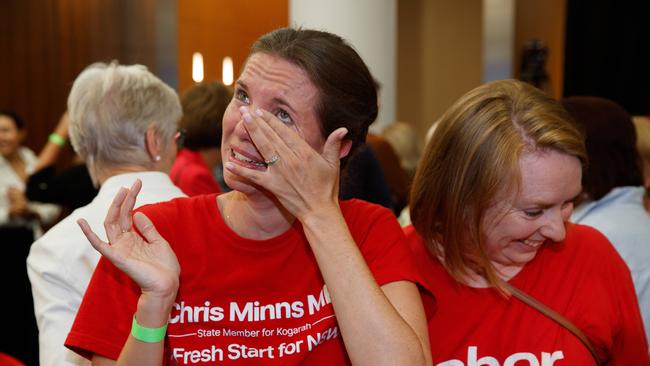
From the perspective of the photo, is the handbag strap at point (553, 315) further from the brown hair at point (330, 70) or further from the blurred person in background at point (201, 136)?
the blurred person in background at point (201, 136)

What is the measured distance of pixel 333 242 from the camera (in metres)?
1.59

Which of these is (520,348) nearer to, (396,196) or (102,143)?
(102,143)

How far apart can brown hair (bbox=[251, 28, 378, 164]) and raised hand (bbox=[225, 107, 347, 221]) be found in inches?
4.1

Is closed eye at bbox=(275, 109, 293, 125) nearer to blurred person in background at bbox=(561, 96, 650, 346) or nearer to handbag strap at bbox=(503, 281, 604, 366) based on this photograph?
handbag strap at bbox=(503, 281, 604, 366)

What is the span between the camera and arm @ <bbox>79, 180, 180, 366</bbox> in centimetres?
151

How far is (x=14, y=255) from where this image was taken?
16.3 feet

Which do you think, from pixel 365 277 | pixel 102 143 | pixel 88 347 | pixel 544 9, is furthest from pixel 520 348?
pixel 544 9

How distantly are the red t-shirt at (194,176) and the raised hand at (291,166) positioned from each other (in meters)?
2.09

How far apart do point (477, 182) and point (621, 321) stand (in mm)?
476

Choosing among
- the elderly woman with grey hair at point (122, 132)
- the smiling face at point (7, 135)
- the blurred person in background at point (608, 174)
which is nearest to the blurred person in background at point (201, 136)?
the elderly woman with grey hair at point (122, 132)

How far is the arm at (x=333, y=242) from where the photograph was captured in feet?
5.11

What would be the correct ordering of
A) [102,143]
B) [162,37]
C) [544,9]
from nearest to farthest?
[102,143] < [162,37] < [544,9]

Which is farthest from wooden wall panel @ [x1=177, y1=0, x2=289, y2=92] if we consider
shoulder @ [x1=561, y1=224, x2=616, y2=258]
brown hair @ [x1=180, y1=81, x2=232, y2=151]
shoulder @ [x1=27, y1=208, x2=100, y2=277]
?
shoulder @ [x1=561, y1=224, x2=616, y2=258]

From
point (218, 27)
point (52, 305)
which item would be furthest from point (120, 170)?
point (218, 27)
